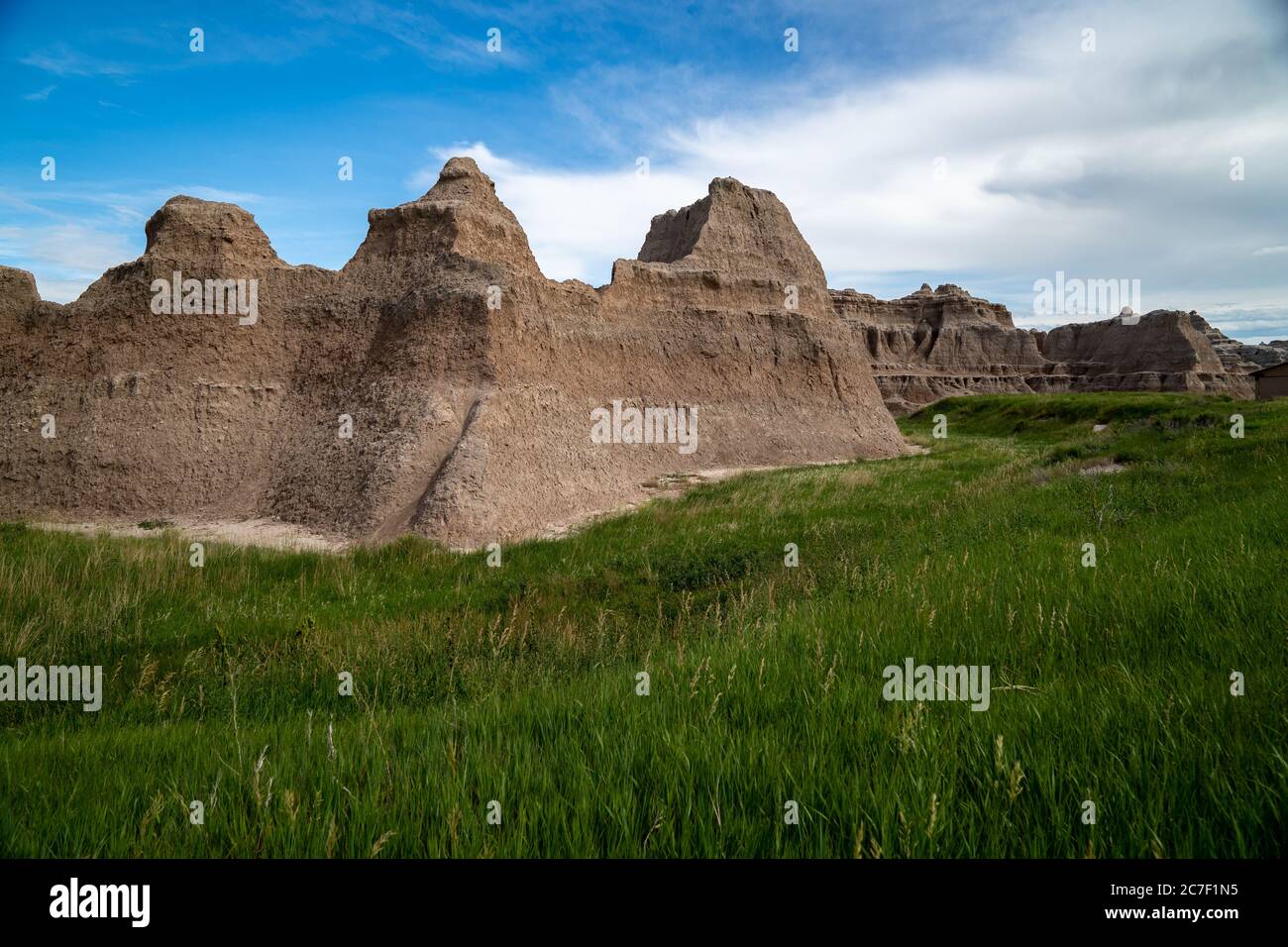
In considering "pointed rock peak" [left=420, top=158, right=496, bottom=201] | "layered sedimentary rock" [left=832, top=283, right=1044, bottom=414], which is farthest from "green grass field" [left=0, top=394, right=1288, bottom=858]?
"layered sedimentary rock" [left=832, top=283, right=1044, bottom=414]

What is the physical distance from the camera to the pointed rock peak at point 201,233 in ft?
63.4

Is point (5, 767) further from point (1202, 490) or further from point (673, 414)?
point (673, 414)

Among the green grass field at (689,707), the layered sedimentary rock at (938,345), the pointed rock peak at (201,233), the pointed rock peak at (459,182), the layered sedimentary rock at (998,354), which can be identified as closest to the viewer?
the green grass field at (689,707)

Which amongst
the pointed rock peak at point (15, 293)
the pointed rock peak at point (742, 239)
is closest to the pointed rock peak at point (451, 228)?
the pointed rock peak at point (742, 239)

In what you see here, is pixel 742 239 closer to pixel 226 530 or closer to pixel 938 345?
pixel 226 530

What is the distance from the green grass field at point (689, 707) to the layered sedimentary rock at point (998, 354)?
6795cm

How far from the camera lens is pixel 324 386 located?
19484 millimetres

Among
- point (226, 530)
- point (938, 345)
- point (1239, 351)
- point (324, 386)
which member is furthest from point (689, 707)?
point (1239, 351)

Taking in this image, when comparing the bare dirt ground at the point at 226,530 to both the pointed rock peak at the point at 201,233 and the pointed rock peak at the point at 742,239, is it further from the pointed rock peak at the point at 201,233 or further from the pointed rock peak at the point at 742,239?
the pointed rock peak at the point at 742,239

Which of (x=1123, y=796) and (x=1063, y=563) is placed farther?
(x=1063, y=563)

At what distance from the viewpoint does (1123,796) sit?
215 centimetres

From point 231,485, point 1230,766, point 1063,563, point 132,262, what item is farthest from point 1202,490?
point 132,262

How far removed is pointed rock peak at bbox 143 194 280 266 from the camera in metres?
19.3
